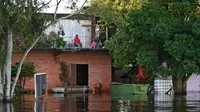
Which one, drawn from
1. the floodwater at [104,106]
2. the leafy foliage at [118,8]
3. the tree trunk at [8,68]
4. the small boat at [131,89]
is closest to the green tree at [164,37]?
the leafy foliage at [118,8]

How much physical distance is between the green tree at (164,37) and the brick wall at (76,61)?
924cm

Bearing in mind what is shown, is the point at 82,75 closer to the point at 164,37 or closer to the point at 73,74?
the point at 73,74

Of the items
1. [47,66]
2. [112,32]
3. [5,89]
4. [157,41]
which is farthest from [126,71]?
[5,89]

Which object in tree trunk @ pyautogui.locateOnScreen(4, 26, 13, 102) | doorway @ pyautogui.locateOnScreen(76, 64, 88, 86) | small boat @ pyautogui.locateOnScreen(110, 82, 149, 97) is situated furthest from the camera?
doorway @ pyautogui.locateOnScreen(76, 64, 88, 86)

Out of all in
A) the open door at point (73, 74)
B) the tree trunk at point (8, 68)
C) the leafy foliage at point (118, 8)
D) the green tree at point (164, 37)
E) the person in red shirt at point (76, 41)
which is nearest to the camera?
the tree trunk at point (8, 68)

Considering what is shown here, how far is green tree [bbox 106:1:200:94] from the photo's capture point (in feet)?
100

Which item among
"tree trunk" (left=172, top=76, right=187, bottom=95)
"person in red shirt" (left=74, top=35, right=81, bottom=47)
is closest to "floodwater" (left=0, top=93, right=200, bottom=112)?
"tree trunk" (left=172, top=76, right=187, bottom=95)

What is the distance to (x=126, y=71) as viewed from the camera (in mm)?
46719

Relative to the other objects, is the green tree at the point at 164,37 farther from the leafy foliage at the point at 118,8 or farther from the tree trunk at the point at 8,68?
the tree trunk at the point at 8,68

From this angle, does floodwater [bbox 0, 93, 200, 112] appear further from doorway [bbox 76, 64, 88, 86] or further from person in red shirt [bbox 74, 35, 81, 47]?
doorway [bbox 76, 64, 88, 86]

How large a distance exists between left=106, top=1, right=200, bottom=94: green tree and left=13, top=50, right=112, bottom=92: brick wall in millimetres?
9238

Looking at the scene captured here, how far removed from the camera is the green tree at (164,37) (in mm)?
30594

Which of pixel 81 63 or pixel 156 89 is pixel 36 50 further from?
pixel 156 89

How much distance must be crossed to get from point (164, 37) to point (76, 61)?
14592mm
